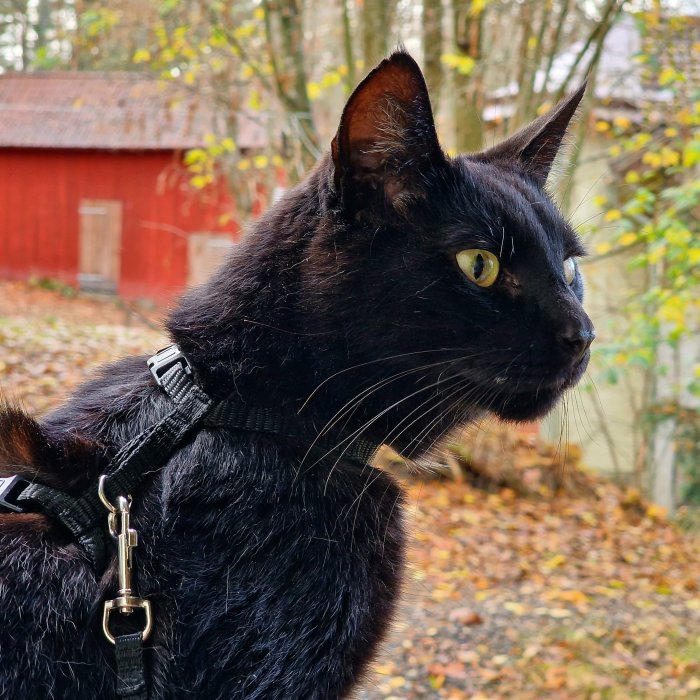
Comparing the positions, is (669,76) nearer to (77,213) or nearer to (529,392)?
(529,392)

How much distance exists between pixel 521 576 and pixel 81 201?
52.6 ft

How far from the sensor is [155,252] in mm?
18062

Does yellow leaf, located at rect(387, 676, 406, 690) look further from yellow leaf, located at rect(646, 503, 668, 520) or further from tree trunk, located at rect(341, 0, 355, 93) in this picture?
yellow leaf, located at rect(646, 503, 668, 520)

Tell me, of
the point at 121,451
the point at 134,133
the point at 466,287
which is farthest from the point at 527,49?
the point at 134,133

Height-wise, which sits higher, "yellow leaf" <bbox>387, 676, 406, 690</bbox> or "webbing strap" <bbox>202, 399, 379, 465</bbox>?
"webbing strap" <bbox>202, 399, 379, 465</bbox>

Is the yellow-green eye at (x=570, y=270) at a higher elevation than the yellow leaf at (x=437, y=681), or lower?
higher

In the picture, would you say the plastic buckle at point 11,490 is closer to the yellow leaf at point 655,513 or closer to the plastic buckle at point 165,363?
the plastic buckle at point 165,363

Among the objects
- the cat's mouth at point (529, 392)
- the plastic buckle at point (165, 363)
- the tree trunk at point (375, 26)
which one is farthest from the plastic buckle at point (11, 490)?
the tree trunk at point (375, 26)

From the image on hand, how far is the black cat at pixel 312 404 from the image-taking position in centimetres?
148

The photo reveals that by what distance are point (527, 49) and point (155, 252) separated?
13.3m

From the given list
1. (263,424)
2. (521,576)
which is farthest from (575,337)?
(521,576)

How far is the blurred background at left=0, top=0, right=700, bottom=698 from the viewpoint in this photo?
12.3 ft

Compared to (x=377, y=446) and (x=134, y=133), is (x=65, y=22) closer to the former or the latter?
(x=134, y=133)

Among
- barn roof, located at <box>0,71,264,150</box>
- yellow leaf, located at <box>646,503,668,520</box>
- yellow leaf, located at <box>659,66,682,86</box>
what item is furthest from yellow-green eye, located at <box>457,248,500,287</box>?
barn roof, located at <box>0,71,264,150</box>
